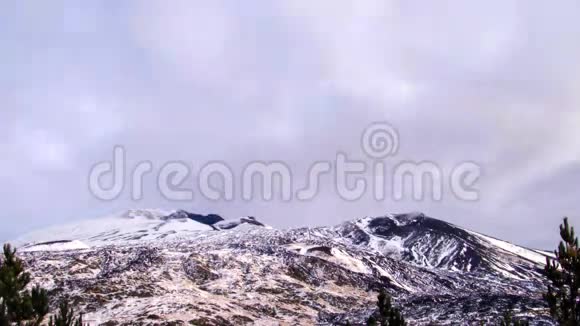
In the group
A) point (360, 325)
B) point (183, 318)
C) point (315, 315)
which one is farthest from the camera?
point (315, 315)

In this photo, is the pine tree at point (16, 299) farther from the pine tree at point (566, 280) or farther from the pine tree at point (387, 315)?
the pine tree at point (566, 280)

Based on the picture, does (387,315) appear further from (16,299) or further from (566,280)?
(16,299)

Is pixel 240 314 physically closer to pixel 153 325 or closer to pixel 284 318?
pixel 284 318

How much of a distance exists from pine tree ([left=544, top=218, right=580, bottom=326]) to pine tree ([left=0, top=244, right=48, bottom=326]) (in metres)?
39.1

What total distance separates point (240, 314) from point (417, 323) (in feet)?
193

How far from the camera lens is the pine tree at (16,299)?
147 ft

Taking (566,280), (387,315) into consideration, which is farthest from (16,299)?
(566,280)

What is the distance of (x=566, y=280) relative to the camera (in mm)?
42125

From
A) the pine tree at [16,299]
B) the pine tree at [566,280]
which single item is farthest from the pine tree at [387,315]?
the pine tree at [16,299]

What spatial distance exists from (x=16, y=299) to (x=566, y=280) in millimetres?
41710

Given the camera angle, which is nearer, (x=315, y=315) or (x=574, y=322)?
(x=574, y=322)

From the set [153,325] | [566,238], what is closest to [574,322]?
[566,238]

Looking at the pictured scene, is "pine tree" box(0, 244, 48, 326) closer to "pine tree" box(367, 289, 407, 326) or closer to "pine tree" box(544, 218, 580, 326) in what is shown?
"pine tree" box(367, 289, 407, 326)

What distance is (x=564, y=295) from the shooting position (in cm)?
4250
